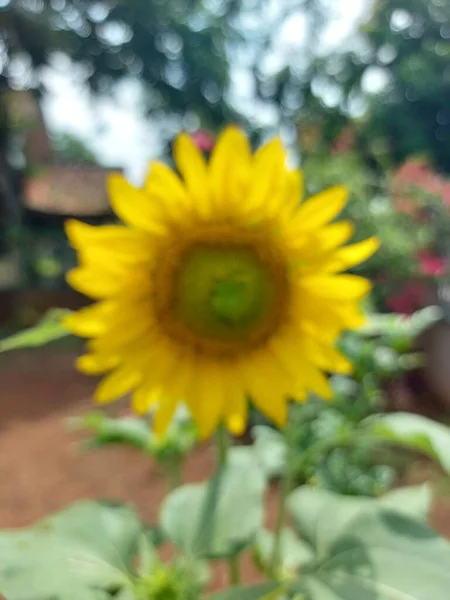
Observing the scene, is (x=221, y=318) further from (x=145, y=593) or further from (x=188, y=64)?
(x=188, y=64)

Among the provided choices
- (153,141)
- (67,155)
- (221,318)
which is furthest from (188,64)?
(67,155)

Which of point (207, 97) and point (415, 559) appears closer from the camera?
point (415, 559)

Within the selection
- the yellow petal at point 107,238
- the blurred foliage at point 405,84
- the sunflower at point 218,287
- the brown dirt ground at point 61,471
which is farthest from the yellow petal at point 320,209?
the blurred foliage at point 405,84

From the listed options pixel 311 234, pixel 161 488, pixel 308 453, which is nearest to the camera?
pixel 311 234

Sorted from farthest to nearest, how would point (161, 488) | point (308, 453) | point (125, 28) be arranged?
point (125, 28)
point (161, 488)
point (308, 453)

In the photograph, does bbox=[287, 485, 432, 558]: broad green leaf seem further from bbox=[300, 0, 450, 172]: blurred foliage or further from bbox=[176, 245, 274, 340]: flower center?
bbox=[300, 0, 450, 172]: blurred foliage

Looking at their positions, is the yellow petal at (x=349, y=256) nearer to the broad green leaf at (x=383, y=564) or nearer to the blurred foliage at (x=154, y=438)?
the broad green leaf at (x=383, y=564)
